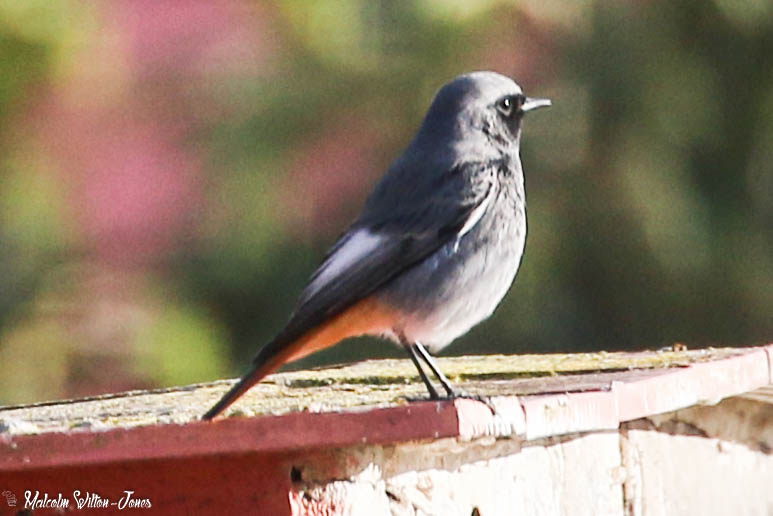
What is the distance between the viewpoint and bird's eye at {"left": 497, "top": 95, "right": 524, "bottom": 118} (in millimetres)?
4832

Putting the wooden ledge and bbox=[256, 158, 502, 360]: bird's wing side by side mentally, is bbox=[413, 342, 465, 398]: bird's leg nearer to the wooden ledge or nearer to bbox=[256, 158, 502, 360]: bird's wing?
the wooden ledge

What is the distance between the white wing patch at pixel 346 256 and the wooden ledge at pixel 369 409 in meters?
0.29

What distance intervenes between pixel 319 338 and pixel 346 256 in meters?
0.36

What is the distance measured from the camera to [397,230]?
13.9 feet

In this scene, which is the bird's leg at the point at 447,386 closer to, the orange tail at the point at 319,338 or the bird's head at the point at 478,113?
the orange tail at the point at 319,338

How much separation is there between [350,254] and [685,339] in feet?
14.8

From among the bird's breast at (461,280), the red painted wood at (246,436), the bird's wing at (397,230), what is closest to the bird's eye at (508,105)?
the bird's wing at (397,230)

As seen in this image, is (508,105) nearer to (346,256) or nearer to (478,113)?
(478,113)

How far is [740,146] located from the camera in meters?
8.08

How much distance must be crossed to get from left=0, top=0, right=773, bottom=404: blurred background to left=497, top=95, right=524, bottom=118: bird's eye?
236 centimetres

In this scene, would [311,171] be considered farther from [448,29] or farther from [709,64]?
[709,64]

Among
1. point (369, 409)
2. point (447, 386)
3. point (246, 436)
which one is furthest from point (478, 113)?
point (246, 436)

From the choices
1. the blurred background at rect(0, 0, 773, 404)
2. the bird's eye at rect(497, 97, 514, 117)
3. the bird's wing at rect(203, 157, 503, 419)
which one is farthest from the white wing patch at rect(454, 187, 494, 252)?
the blurred background at rect(0, 0, 773, 404)

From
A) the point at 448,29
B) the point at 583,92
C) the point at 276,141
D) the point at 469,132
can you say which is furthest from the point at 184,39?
the point at 469,132
